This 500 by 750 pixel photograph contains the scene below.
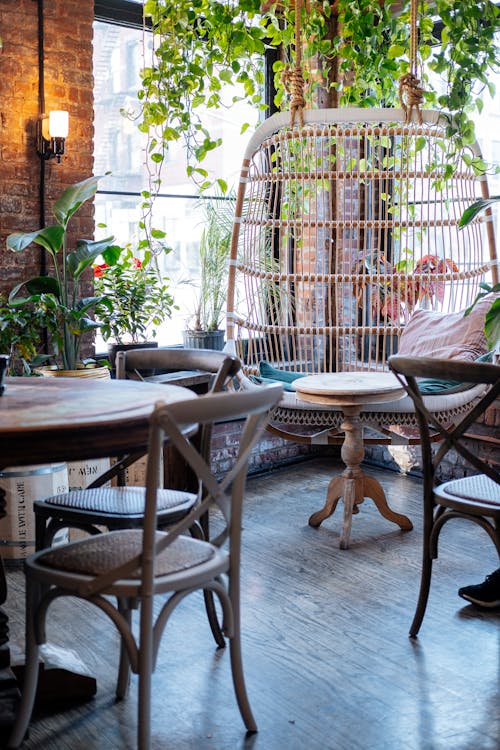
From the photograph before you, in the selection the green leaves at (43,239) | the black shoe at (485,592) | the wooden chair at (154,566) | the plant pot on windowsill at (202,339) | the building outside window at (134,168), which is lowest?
the black shoe at (485,592)

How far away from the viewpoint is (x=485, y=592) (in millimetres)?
2951

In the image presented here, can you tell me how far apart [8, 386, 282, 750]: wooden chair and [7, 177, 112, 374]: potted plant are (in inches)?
64.5

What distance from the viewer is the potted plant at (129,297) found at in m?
3.93

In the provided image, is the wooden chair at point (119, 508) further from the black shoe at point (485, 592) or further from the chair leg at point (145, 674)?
the black shoe at point (485, 592)

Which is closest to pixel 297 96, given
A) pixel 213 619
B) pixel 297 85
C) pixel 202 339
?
pixel 297 85

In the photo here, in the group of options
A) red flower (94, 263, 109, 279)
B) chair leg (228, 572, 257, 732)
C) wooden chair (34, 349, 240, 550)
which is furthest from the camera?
red flower (94, 263, 109, 279)

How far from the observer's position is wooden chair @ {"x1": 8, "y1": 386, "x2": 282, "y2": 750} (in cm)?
173

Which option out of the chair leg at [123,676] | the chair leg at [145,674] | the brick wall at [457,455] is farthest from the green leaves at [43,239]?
the brick wall at [457,455]

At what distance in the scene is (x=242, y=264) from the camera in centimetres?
421

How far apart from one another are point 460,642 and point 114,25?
330 cm

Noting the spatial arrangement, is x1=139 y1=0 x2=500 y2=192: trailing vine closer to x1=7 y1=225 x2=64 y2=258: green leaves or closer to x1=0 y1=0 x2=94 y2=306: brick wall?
x1=0 y1=0 x2=94 y2=306: brick wall

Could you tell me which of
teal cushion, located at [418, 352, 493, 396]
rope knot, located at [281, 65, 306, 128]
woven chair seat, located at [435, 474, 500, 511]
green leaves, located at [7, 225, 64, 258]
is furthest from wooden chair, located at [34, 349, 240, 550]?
rope knot, located at [281, 65, 306, 128]

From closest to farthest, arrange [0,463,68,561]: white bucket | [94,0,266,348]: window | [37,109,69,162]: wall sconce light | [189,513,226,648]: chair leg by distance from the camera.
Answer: [189,513,226,648]: chair leg, [0,463,68,561]: white bucket, [37,109,69,162]: wall sconce light, [94,0,266,348]: window

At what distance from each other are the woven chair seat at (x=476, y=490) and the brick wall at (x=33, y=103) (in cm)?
213
